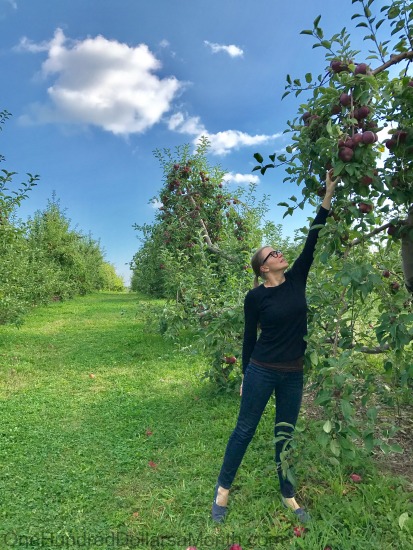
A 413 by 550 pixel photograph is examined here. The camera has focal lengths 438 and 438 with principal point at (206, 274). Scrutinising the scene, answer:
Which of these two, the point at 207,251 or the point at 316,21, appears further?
the point at 207,251

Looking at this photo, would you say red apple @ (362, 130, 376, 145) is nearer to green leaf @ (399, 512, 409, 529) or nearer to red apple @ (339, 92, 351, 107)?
red apple @ (339, 92, 351, 107)

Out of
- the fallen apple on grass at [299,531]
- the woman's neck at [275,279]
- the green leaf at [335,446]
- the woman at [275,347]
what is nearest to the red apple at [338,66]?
the woman at [275,347]

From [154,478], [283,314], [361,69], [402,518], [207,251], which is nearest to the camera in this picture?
[361,69]

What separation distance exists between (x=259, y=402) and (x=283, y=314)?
61 cm

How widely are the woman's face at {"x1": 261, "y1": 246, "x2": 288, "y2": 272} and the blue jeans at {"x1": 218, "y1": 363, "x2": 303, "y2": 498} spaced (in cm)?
65

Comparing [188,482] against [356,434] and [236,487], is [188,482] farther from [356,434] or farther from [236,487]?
[356,434]

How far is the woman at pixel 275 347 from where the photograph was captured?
9.07 ft

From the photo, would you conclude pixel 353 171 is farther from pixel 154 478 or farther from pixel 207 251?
pixel 207 251

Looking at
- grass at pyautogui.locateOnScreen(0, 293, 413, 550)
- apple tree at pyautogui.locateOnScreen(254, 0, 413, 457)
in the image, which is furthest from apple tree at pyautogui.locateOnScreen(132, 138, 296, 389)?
apple tree at pyautogui.locateOnScreen(254, 0, 413, 457)

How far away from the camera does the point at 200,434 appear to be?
443 cm

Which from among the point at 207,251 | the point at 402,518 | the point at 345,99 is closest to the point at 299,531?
the point at 402,518

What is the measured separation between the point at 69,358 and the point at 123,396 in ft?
9.24

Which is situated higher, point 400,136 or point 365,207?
point 400,136

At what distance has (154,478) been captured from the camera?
363cm
